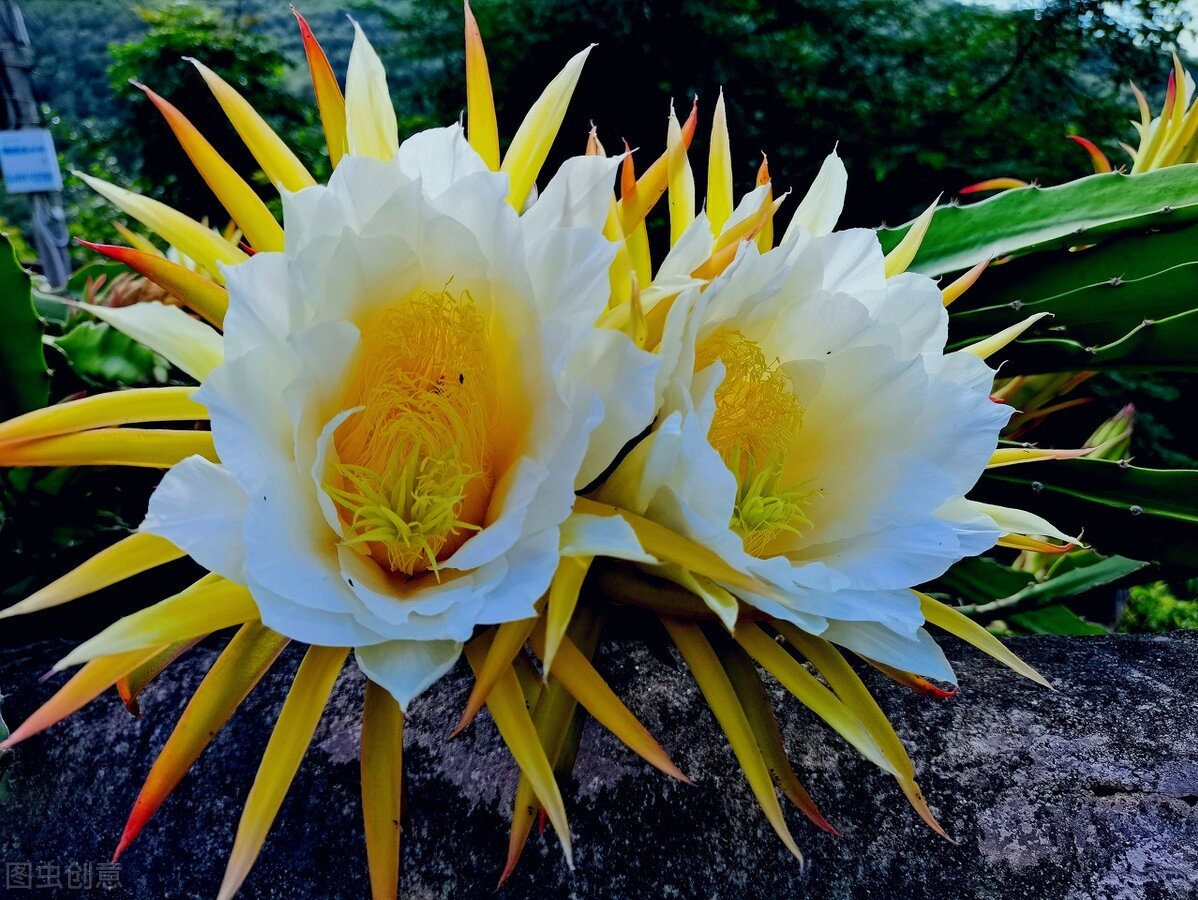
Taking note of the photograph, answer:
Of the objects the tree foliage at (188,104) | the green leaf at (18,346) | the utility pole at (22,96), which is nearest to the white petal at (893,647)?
the green leaf at (18,346)

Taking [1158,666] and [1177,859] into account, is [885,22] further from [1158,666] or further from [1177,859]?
[1177,859]

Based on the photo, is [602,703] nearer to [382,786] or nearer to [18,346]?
[382,786]

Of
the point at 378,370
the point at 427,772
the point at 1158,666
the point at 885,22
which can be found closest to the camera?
the point at 378,370

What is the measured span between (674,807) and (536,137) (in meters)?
0.46

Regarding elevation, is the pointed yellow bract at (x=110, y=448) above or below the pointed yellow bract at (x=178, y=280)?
below

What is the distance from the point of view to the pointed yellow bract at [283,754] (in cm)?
36

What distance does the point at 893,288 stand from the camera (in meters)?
0.47

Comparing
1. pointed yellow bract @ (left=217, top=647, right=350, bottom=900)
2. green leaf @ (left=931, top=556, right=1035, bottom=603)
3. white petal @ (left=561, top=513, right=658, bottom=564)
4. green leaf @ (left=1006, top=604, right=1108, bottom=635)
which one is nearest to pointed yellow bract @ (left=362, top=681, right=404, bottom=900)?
pointed yellow bract @ (left=217, top=647, right=350, bottom=900)

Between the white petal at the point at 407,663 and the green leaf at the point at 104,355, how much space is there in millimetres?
611

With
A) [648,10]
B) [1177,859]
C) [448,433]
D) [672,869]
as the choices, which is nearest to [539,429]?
[448,433]

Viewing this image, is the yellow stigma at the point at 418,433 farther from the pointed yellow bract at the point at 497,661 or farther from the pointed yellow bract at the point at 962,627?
the pointed yellow bract at the point at 962,627

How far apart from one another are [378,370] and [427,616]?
0.52 feet

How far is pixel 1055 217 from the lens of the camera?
2.55ft

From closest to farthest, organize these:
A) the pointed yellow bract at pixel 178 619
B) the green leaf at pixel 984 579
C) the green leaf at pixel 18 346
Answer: the pointed yellow bract at pixel 178 619, the green leaf at pixel 18 346, the green leaf at pixel 984 579
